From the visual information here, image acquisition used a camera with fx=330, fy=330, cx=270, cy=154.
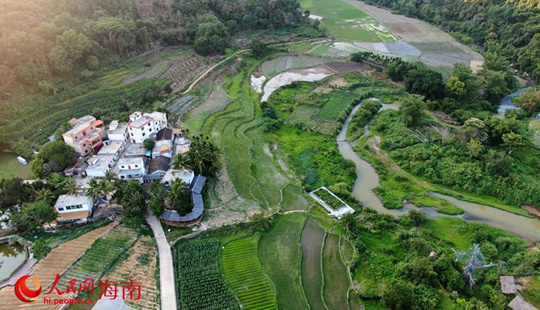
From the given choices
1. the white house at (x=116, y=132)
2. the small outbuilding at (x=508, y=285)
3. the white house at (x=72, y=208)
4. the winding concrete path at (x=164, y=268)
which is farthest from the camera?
the white house at (x=116, y=132)

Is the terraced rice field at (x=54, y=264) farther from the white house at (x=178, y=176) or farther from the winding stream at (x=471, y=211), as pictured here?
the winding stream at (x=471, y=211)

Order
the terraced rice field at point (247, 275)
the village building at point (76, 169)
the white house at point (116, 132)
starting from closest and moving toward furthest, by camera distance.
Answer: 1. the terraced rice field at point (247, 275)
2. the village building at point (76, 169)
3. the white house at point (116, 132)

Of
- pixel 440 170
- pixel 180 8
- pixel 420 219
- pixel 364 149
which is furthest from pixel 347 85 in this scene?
pixel 180 8

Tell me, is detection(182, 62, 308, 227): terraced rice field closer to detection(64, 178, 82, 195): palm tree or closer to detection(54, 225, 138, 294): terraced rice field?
detection(54, 225, 138, 294): terraced rice field

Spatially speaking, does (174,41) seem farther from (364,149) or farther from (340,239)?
(340,239)

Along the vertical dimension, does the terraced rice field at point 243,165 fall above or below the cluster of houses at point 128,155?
below

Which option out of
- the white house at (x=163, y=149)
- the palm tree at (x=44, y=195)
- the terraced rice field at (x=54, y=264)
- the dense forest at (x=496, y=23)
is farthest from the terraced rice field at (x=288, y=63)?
the terraced rice field at (x=54, y=264)

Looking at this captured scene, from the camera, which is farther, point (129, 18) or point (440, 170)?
point (129, 18)
